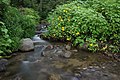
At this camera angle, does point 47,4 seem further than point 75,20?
Yes

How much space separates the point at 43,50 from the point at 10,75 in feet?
8.03

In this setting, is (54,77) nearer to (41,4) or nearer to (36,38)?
(36,38)

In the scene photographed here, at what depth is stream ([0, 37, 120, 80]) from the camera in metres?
6.48

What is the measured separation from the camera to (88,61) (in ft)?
25.2

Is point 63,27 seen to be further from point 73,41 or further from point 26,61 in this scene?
point 26,61

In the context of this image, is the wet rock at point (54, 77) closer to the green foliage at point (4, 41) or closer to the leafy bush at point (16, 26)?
the green foliage at point (4, 41)

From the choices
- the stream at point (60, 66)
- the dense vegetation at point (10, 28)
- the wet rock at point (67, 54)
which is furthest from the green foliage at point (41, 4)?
the wet rock at point (67, 54)

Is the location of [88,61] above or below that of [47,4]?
below

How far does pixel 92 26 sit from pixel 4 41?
138 inches

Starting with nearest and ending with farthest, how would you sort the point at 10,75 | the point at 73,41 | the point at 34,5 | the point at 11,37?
the point at 10,75 → the point at 11,37 → the point at 73,41 → the point at 34,5

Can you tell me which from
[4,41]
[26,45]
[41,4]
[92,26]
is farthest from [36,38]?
[41,4]

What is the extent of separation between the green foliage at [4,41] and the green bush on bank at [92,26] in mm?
2316

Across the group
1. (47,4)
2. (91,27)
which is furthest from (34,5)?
(91,27)

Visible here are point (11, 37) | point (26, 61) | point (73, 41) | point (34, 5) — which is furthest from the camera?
point (34, 5)
